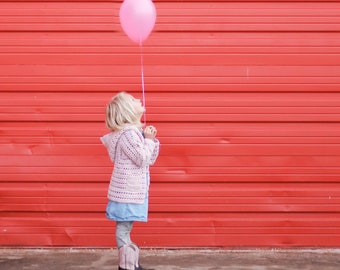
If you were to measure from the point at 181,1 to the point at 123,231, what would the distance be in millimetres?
2080

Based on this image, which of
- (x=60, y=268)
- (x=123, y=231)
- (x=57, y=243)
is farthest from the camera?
(x=57, y=243)

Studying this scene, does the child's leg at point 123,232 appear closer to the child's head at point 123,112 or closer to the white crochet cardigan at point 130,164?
the white crochet cardigan at point 130,164

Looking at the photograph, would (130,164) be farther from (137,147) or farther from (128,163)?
(137,147)

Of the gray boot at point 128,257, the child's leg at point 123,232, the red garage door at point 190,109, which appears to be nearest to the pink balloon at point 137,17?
the red garage door at point 190,109

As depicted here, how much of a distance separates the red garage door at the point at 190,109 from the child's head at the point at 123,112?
1.04m

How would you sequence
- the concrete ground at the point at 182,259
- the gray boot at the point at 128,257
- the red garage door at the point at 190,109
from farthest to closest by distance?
the red garage door at the point at 190,109 < the concrete ground at the point at 182,259 < the gray boot at the point at 128,257

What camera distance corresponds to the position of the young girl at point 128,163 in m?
5.82

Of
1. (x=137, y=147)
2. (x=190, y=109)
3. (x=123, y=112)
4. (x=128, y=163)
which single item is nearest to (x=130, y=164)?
(x=128, y=163)

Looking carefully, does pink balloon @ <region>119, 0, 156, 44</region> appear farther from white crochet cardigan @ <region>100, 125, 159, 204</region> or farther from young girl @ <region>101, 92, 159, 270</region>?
white crochet cardigan @ <region>100, 125, 159, 204</region>

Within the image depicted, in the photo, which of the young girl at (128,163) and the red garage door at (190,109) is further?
the red garage door at (190,109)

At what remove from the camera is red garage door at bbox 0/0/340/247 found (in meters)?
6.90

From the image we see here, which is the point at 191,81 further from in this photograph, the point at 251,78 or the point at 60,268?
the point at 60,268

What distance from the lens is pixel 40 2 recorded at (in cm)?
692

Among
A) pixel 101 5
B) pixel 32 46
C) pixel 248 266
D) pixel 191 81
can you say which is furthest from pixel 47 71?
pixel 248 266
